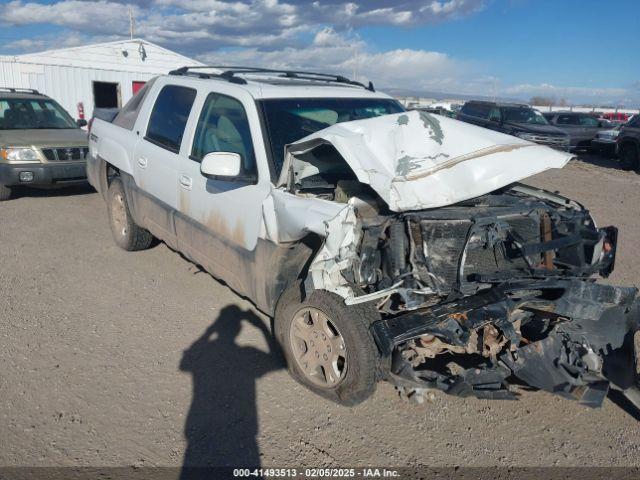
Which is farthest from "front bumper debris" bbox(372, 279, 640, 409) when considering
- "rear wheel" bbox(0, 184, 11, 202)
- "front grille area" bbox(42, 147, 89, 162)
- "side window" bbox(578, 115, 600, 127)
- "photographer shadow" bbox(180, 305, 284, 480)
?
"side window" bbox(578, 115, 600, 127)

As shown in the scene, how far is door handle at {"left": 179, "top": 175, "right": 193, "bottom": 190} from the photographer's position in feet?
14.2

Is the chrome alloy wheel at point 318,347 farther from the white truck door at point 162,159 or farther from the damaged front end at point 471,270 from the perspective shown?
the white truck door at point 162,159

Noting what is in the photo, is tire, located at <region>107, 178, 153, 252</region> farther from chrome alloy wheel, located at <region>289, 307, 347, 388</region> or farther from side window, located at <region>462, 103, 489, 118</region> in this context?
side window, located at <region>462, 103, 489, 118</region>

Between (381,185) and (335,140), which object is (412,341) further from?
(335,140)

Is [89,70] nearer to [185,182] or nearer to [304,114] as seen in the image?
[185,182]

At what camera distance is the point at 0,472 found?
2709 mm

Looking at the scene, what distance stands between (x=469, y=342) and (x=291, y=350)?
1143 mm

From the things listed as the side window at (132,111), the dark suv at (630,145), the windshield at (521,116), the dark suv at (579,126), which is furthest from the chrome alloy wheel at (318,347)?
the dark suv at (579,126)

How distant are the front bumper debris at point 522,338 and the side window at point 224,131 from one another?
66.0 inches

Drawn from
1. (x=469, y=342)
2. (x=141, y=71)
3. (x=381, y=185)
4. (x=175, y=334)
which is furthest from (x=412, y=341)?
(x=141, y=71)

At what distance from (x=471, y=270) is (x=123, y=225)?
416cm

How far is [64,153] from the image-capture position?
27.8 feet

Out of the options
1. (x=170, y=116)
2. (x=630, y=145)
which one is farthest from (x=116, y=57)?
(x=630, y=145)

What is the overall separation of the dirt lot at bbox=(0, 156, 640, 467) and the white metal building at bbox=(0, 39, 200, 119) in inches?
625
